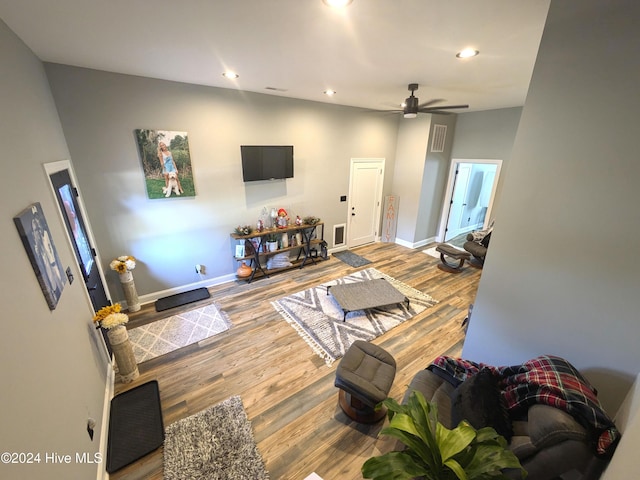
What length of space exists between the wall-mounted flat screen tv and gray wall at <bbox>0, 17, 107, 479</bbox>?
2097mm

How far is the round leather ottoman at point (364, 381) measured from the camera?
194cm

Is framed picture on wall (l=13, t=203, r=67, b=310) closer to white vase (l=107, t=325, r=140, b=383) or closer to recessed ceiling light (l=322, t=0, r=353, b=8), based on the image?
white vase (l=107, t=325, r=140, b=383)

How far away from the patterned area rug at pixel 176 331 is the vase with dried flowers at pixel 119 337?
0.25 m

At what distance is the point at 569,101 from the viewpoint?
4.72 ft

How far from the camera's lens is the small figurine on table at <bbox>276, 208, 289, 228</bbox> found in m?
4.46

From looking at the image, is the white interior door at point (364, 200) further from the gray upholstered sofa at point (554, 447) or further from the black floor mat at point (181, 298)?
the gray upholstered sofa at point (554, 447)

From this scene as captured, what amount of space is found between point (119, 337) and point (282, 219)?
2.80m

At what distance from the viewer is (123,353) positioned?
2.37 m

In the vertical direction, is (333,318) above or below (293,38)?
below

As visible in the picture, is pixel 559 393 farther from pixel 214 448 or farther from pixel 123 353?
pixel 123 353

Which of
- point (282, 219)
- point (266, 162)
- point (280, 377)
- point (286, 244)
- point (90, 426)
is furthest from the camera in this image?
point (286, 244)

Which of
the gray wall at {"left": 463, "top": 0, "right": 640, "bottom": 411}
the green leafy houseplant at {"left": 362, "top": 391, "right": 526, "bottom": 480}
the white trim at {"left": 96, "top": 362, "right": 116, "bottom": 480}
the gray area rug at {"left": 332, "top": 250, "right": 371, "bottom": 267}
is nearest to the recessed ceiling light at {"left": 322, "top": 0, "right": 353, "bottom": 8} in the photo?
the gray wall at {"left": 463, "top": 0, "right": 640, "bottom": 411}

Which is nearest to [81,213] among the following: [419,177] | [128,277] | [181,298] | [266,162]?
[128,277]

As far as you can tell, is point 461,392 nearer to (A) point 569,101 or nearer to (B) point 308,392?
(B) point 308,392
